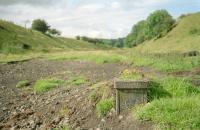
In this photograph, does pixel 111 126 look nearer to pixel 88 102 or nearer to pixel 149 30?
pixel 88 102

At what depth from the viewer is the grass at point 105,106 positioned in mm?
10846

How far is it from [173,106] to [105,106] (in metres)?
1.74

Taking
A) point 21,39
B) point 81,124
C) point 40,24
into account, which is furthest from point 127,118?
point 40,24

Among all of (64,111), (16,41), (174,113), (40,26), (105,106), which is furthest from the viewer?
(40,26)

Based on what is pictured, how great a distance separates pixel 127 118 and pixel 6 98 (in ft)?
26.4

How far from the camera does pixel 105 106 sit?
10883 millimetres

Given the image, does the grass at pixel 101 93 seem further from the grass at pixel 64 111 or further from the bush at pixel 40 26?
the bush at pixel 40 26

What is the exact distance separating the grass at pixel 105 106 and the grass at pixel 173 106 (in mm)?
867

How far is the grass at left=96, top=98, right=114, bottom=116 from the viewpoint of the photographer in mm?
10846

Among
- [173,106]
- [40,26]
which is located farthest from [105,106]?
[40,26]

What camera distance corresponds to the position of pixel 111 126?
10320 millimetres

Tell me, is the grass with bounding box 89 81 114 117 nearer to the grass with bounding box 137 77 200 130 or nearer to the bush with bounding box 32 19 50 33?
the grass with bounding box 137 77 200 130

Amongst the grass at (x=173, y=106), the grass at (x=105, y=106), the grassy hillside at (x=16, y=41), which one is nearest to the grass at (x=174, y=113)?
the grass at (x=173, y=106)

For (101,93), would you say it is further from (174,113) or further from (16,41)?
(16,41)
